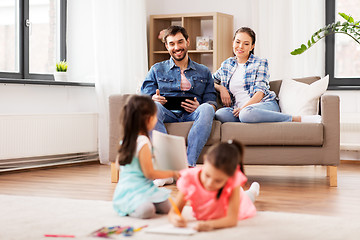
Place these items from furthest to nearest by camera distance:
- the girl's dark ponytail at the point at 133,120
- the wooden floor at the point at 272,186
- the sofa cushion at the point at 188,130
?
the sofa cushion at the point at 188,130, the wooden floor at the point at 272,186, the girl's dark ponytail at the point at 133,120

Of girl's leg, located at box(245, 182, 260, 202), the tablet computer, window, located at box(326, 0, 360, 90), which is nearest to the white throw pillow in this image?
the tablet computer

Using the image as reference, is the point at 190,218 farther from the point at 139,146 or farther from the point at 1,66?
the point at 1,66

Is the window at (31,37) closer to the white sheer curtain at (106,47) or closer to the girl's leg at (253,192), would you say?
the white sheer curtain at (106,47)

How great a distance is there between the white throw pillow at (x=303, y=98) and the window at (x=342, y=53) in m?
1.40

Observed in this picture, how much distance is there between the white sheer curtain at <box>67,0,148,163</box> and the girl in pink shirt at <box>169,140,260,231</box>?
9.29 feet

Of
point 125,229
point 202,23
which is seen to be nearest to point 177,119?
point 125,229

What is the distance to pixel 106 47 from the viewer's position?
4.89m

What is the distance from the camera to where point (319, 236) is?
77.2 inches

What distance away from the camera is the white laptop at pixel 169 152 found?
2.27 metres

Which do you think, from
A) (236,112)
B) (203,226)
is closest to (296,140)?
(236,112)

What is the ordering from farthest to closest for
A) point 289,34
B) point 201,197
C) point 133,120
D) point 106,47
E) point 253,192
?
1. point 289,34
2. point 106,47
3. point 253,192
4. point 133,120
5. point 201,197

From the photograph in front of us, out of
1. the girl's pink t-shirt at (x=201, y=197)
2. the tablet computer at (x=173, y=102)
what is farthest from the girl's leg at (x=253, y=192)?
the tablet computer at (x=173, y=102)

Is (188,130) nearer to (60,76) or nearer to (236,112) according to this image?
(236,112)

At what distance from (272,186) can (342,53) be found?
228 centimetres
